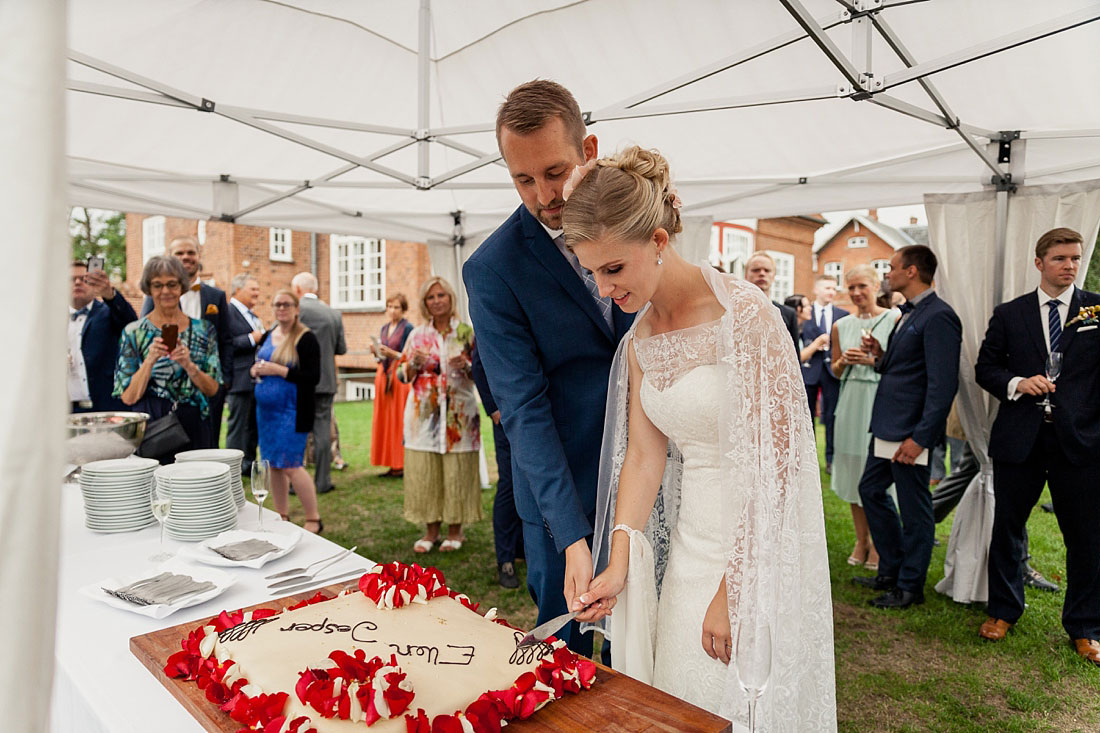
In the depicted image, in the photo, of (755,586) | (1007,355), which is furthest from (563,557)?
(1007,355)

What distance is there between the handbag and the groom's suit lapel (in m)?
2.13

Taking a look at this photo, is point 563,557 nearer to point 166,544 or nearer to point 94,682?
point 94,682

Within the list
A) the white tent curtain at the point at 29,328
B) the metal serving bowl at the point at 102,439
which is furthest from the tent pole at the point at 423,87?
the white tent curtain at the point at 29,328

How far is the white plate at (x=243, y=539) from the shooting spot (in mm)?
2066

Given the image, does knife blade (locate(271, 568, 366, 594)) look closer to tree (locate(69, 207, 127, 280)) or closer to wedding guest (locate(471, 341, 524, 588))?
wedding guest (locate(471, 341, 524, 588))

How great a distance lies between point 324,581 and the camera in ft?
6.35

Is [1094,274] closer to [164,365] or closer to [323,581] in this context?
[164,365]

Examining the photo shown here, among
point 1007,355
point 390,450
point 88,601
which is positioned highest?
point 1007,355

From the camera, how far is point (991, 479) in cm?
432

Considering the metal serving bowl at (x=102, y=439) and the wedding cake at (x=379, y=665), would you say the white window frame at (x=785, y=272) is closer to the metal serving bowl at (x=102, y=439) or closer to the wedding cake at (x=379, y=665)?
the metal serving bowl at (x=102, y=439)

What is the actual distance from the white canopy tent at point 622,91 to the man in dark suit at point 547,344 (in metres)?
1.43

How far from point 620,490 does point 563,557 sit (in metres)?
0.27

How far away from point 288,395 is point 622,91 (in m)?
3.25

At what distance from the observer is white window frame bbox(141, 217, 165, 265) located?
64.9 ft
